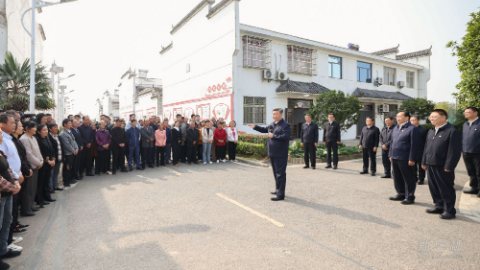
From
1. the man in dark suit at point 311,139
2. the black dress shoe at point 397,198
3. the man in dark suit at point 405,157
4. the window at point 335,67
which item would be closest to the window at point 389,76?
the window at point 335,67

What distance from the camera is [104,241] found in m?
4.00

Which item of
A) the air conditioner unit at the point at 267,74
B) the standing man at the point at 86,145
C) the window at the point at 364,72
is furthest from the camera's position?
the window at the point at 364,72

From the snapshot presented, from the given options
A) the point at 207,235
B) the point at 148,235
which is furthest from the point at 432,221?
the point at 148,235

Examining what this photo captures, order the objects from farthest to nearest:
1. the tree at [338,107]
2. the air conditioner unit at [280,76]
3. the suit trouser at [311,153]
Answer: the air conditioner unit at [280,76], the tree at [338,107], the suit trouser at [311,153]

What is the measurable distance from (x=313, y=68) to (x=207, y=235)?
19018 mm

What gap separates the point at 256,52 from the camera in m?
18.2

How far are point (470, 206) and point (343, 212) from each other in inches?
109

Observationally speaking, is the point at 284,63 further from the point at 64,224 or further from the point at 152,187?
the point at 64,224

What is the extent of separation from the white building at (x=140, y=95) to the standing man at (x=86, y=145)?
22.6m

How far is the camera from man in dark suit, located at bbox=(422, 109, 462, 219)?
4.89 m

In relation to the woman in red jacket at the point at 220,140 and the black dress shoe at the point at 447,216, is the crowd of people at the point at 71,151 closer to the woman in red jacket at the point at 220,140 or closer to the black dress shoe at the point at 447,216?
the woman in red jacket at the point at 220,140

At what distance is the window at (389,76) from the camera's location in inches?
1046

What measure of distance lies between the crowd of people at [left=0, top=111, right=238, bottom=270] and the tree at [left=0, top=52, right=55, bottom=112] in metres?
6.26

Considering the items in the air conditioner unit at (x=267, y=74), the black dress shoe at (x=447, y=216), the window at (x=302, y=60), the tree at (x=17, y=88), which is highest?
the window at (x=302, y=60)
